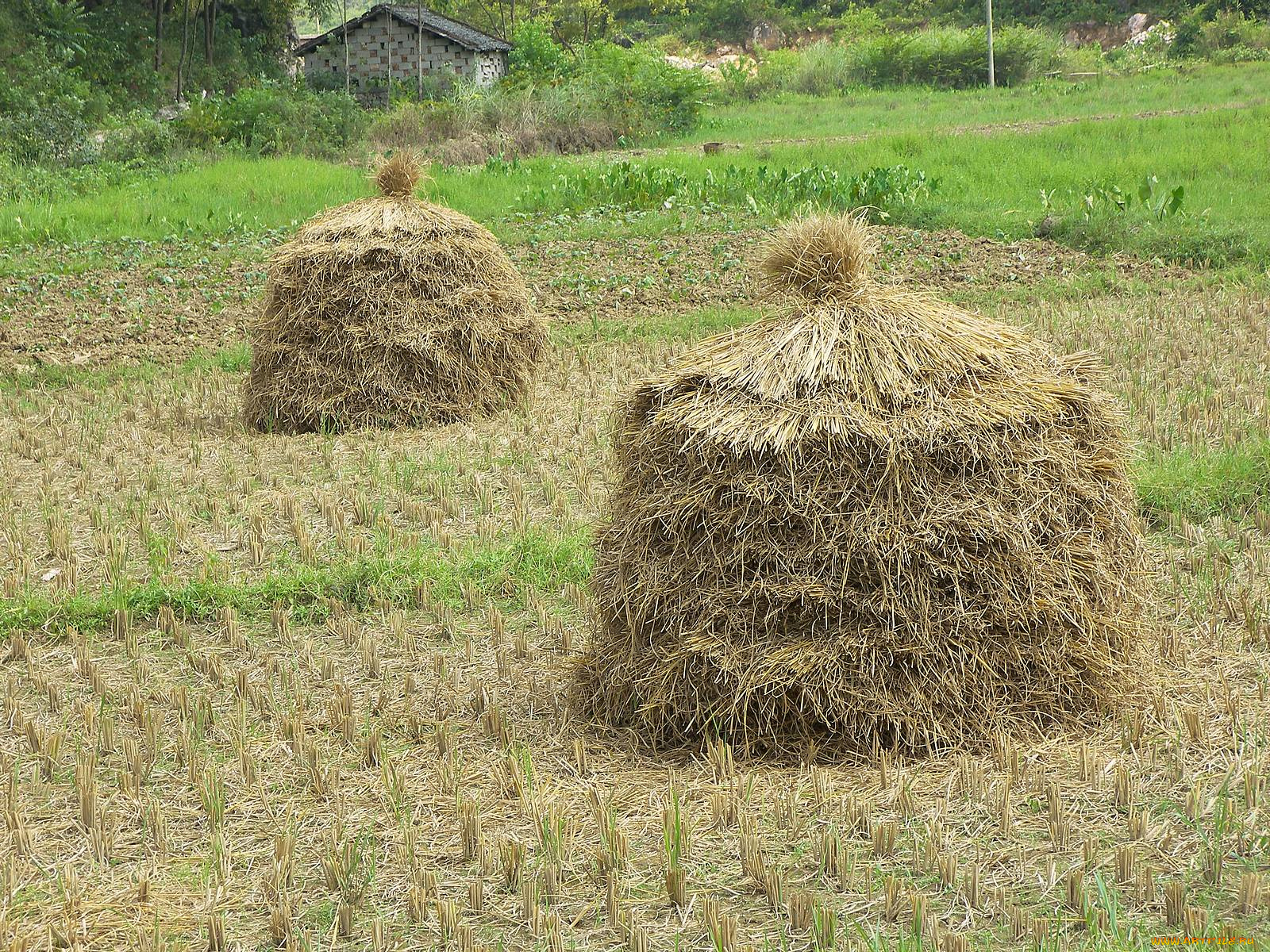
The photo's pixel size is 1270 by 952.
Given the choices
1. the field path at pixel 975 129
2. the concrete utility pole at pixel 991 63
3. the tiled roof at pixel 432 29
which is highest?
the tiled roof at pixel 432 29

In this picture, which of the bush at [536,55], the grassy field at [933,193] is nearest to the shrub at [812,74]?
the bush at [536,55]

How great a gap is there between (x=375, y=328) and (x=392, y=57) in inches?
1040

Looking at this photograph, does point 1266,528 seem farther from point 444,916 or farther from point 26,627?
point 26,627

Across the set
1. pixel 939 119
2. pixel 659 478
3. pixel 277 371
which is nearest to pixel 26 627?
pixel 659 478

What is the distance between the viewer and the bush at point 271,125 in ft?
67.7

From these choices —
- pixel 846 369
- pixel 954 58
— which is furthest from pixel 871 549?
pixel 954 58

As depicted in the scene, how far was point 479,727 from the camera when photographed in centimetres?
413

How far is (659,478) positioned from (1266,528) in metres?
3.10

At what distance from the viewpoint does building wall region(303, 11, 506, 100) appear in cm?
3144

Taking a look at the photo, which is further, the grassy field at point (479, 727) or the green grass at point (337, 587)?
the green grass at point (337, 587)

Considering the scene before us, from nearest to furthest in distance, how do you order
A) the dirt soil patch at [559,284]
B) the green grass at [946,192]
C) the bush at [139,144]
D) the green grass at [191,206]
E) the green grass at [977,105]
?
the dirt soil patch at [559,284]
the green grass at [946,192]
the green grass at [191,206]
the bush at [139,144]
the green grass at [977,105]

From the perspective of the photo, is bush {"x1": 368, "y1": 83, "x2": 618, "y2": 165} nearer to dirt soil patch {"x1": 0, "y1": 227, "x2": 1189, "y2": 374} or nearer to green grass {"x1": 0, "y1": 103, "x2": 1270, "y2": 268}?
green grass {"x1": 0, "y1": 103, "x2": 1270, "y2": 268}

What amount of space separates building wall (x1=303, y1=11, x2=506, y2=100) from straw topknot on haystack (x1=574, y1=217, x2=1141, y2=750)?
28.8m

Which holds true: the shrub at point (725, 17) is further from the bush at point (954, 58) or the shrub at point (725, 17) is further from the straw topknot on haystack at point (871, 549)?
the straw topknot on haystack at point (871, 549)
